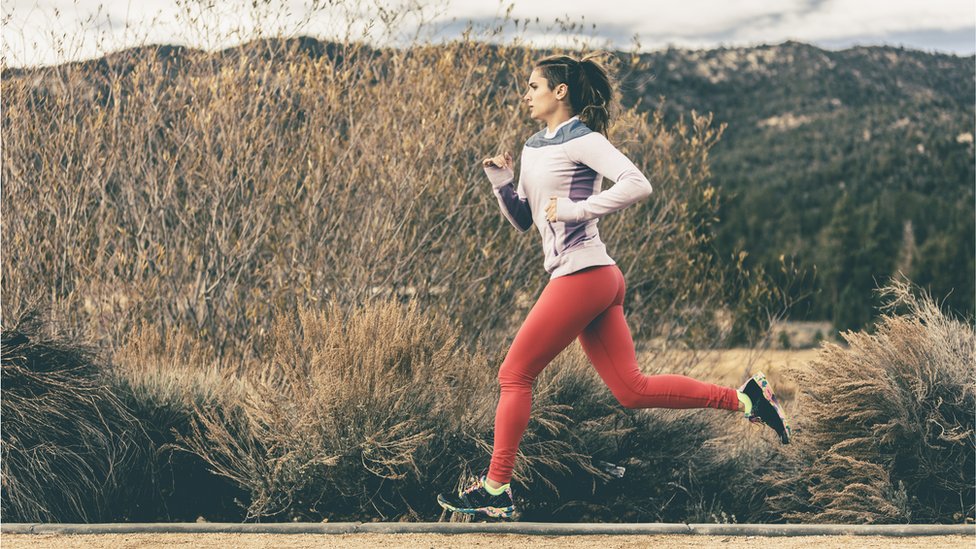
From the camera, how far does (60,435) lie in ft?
19.8

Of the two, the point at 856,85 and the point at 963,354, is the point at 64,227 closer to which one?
the point at 963,354

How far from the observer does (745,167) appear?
137 feet

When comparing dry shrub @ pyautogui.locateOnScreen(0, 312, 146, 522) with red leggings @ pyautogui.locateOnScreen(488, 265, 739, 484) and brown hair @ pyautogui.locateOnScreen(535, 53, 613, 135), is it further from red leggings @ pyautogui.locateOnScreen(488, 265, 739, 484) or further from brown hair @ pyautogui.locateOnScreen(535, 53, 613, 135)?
brown hair @ pyautogui.locateOnScreen(535, 53, 613, 135)

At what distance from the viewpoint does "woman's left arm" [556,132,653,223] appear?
15.4ft

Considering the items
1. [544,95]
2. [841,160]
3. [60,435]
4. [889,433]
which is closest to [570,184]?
[544,95]

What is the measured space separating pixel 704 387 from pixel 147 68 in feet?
18.7

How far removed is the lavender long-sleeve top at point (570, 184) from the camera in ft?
15.6

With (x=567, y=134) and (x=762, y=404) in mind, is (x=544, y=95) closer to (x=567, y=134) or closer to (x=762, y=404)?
(x=567, y=134)

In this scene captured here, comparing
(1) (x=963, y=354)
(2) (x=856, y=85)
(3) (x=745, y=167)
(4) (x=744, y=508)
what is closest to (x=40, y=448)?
(4) (x=744, y=508)

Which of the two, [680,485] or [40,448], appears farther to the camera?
[680,485]

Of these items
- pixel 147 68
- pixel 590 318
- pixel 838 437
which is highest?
pixel 147 68

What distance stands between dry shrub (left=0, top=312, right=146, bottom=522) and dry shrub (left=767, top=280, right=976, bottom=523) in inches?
144

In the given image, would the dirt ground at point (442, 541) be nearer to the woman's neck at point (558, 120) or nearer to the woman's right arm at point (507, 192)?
the woman's right arm at point (507, 192)

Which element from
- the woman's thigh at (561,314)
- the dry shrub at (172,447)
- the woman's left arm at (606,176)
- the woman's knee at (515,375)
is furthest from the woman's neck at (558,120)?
the dry shrub at (172,447)
